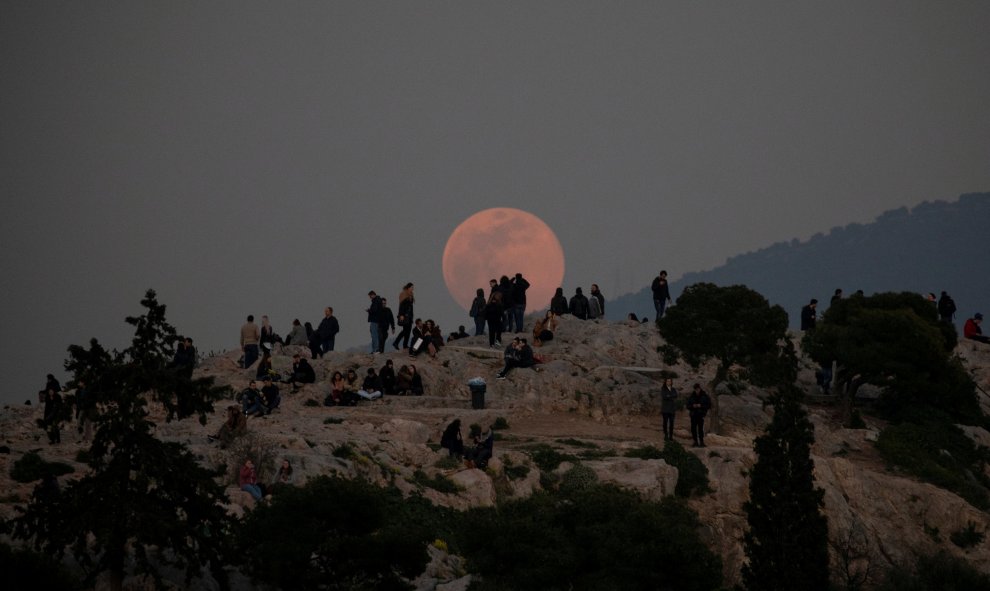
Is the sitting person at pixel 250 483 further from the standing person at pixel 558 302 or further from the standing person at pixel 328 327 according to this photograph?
the standing person at pixel 558 302

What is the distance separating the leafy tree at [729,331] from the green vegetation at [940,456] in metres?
5.64

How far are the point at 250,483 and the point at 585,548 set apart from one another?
8.58 m

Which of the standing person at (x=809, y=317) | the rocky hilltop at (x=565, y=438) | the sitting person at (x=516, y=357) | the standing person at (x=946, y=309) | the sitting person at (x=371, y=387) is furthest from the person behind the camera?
the standing person at (x=946, y=309)

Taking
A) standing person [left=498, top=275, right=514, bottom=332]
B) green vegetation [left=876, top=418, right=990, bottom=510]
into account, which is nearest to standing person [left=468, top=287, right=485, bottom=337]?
standing person [left=498, top=275, right=514, bottom=332]

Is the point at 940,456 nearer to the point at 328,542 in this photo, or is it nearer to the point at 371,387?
the point at 371,387

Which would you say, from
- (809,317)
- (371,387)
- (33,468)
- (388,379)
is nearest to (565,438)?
(388,379)

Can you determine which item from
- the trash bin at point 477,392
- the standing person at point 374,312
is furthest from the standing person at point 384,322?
the trash bin at point 477,392

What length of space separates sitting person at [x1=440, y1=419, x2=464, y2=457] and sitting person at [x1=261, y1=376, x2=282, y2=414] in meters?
7.24

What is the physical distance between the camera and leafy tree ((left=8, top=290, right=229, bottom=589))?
20438 millimetres

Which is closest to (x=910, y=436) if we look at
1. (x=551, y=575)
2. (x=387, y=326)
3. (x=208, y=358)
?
(x=387, y=326)

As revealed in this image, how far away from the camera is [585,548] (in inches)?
1084

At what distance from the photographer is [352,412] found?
40.8 m

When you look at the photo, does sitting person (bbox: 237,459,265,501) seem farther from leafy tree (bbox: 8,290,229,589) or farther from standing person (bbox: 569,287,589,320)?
standing person (bbox: 569,287,589,320)

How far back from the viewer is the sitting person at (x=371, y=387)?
43.6m
